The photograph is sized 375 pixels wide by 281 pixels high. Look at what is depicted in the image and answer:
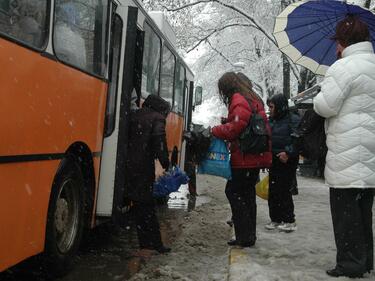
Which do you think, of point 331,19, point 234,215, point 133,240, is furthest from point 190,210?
point 331,19

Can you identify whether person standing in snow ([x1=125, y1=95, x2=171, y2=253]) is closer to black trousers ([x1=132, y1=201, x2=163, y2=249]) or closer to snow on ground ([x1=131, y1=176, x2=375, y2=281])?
black trousers ([x1=132, y1=201, x2=163, y2=249])

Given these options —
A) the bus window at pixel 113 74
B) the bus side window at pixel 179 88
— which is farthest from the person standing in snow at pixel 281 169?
the bus side window at pixel 179 88

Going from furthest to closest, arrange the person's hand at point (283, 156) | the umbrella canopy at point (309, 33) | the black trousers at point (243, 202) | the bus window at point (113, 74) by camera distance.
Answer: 1. the person's hand at point (283, 156)
2. the umbrella canopy at point (309, 33)
3. the bus window at point (113, 74)
4. the black trousers at point (243, 202)

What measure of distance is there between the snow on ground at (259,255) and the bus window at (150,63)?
216 centimetres

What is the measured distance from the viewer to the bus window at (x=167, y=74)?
916 centimetres

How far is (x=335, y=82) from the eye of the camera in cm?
424

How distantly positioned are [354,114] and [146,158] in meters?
2.20

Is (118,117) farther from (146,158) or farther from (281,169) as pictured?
(281,169)

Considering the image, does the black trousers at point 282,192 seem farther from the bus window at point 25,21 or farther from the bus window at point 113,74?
the bus window at point 25,21

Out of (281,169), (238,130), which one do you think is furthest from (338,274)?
(281,169)

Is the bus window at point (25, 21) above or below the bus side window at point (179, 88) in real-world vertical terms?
below

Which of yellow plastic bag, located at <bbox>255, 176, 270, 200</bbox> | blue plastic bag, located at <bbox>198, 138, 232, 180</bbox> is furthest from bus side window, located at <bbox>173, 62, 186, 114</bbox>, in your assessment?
blue plastic bag, located at <bbox>198, 138, 232, 180</bbox>

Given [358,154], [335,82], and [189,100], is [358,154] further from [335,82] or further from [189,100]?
[189,100]

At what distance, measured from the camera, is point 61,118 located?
429 centimetres
